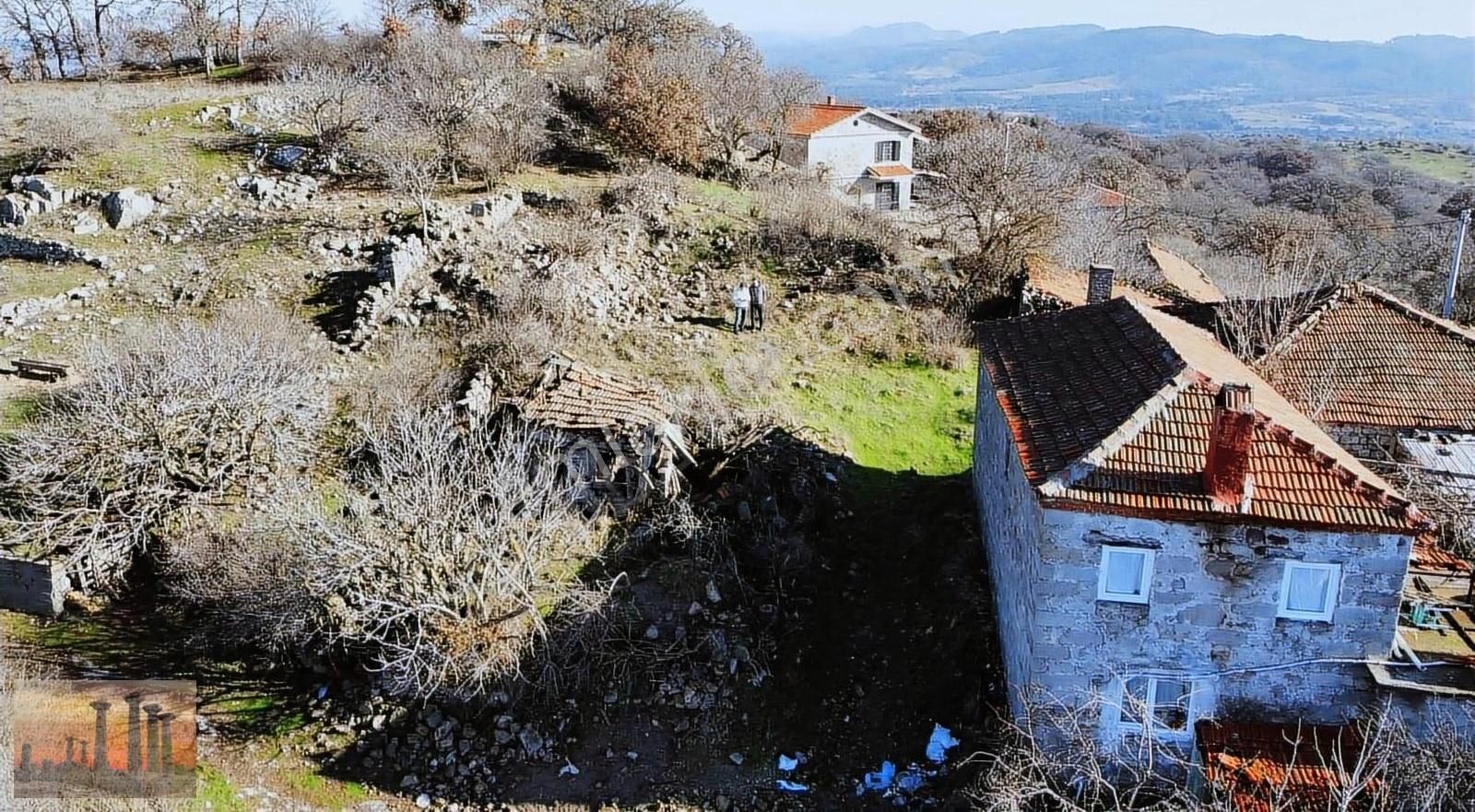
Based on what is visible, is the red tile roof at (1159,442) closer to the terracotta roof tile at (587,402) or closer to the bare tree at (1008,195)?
the terracotta roof tile at (587,402)

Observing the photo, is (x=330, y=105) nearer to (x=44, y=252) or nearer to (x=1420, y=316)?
(x=44, y=252)

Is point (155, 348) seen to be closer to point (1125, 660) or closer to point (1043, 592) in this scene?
point (1043, 592)

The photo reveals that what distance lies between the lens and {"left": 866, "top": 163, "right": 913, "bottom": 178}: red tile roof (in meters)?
42.1

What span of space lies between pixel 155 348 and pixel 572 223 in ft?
39.2

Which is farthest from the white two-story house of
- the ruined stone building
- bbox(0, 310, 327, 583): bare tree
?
bbox(0, 310, 327, 583): bare tree

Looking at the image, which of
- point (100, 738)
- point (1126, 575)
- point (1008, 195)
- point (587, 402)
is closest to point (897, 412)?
point (587, 402)

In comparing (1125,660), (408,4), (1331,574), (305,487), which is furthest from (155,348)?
(408,4)

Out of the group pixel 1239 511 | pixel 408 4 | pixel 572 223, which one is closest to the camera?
pixel 1239 511

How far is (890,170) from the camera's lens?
42781 millimetres

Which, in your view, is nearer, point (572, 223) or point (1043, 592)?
point (1043, 592)

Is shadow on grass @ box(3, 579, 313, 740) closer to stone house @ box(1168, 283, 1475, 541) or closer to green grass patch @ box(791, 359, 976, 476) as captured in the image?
green grass patch @ box(791, 359, 976, 476)

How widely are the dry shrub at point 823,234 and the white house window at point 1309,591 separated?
19482 mm

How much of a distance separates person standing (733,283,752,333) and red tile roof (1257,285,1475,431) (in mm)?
11483

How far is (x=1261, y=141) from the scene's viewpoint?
104 metres
